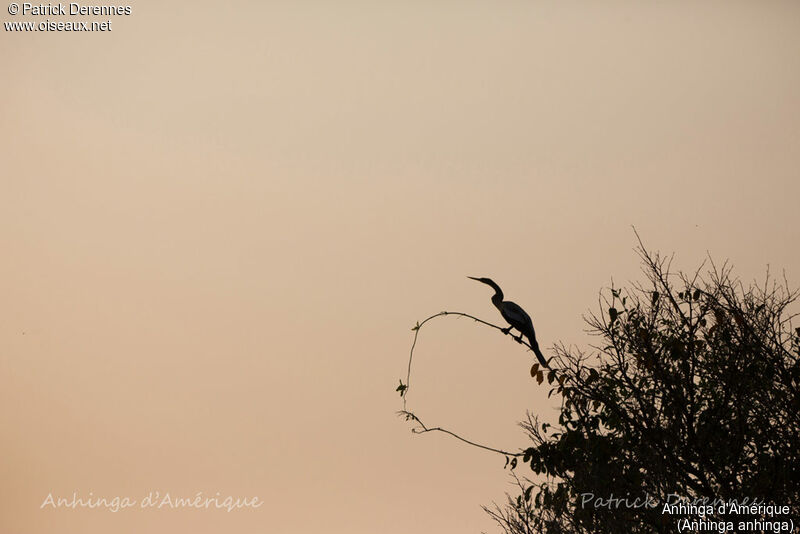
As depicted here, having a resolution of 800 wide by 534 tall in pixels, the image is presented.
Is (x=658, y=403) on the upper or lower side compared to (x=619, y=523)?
upper

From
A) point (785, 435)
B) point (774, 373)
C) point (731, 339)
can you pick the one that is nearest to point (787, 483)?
point (785, 435)

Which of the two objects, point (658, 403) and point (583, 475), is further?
point (658, 403)

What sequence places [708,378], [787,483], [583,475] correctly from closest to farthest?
[787,483] < [583,475] < [708,378]

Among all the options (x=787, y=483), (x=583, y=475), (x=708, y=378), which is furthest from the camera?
(x=708, y=378)

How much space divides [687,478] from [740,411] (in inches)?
27.6

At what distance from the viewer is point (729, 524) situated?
7195mm

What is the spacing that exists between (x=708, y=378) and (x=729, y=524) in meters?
1.56

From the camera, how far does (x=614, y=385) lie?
825 cm

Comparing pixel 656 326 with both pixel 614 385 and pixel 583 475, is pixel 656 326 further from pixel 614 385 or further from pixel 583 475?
pixel 583 475

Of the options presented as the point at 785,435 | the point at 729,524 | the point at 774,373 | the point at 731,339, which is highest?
the point at 731,339
